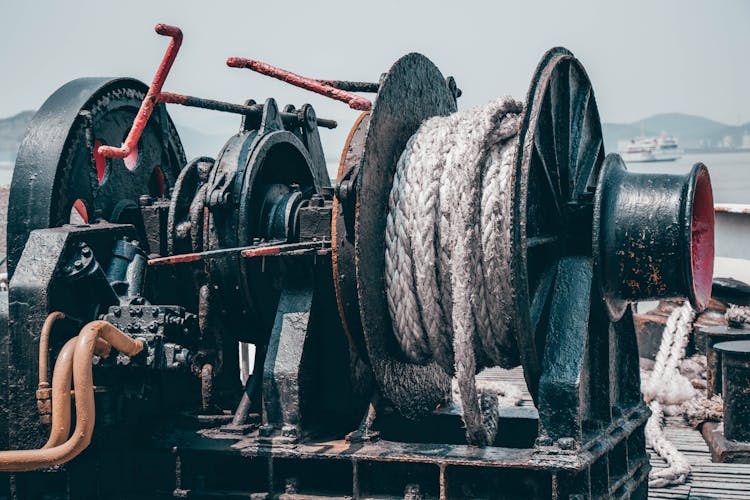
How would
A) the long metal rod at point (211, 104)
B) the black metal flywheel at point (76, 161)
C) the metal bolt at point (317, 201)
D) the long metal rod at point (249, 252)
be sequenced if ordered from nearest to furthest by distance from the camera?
the long metal rod at point (249, 252), the black metal flywheel at point (76, 161), the metal bolt at point (317, 201), the long metal rod at point (211, 104)

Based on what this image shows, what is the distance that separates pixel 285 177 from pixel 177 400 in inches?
57.2

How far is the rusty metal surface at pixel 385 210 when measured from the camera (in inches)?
177

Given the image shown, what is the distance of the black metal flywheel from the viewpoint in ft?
16.4

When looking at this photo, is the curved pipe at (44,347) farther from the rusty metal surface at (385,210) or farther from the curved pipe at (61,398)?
the rusty metal surface at (385,210)

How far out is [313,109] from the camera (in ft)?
20.8

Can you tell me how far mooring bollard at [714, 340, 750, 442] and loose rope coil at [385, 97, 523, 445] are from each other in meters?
2.35

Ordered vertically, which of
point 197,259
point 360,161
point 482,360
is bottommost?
point 482,360

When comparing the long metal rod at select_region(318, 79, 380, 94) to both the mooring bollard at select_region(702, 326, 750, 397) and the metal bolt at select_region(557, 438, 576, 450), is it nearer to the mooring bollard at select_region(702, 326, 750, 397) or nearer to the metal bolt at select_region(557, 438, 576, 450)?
the metal bolt at select_region(557, 438, 576, 450)

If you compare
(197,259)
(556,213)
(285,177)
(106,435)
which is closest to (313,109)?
(285,177)

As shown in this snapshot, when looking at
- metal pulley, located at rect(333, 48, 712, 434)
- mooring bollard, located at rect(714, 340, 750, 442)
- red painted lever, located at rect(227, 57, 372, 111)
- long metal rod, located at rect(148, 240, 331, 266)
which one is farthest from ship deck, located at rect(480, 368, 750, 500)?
red painted lever, located at rect(227, 57, 372, 111)

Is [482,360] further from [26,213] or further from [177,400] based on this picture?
[26,213]

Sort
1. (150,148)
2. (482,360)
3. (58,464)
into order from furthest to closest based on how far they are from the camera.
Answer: (150,148) < (482,360) < (58,464)

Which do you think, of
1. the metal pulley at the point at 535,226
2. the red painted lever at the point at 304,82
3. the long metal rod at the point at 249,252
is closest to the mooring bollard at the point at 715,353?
the metal pulley at the point at 535,226

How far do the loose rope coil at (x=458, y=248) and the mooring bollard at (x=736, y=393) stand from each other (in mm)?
2354
